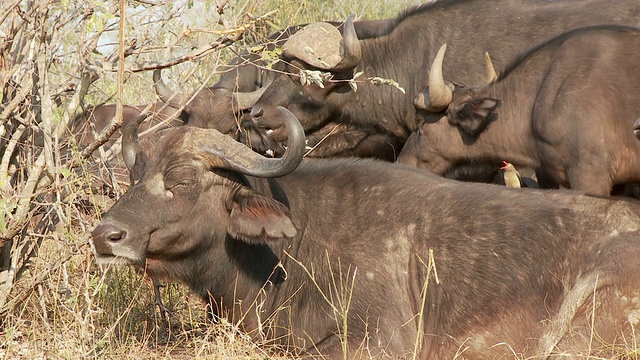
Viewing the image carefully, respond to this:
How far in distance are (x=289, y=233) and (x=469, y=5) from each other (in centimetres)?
444

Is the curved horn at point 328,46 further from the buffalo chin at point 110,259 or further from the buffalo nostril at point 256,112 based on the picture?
the buffalo chin at point 110,259

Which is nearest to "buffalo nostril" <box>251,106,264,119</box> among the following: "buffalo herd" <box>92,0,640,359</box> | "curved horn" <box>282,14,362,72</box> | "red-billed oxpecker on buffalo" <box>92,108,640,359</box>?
"curved horn" <box>282,14,362,72</box>

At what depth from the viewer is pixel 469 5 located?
29.8 ft

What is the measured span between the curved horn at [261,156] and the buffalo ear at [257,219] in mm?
186

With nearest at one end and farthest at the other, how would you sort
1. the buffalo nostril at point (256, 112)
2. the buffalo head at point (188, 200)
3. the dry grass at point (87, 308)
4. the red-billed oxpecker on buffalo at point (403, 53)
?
the buffalo head at point (188, 200), the dry grass at point (87, 308), the red-billed oxpecker on buffalo at point (403, 53), the buffalo nostril at point (256, 112)

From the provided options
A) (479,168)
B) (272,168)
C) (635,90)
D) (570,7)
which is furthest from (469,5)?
(272,168)

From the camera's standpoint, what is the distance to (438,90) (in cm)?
796

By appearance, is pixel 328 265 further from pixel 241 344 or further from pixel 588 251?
pixel 588 251

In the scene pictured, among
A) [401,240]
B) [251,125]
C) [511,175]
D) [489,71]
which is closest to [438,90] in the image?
[489,71]

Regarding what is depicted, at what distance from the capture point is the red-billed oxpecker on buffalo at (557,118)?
6980mm

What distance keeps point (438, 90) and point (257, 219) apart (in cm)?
294

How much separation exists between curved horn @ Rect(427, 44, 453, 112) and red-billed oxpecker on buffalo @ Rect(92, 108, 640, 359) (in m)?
2.07

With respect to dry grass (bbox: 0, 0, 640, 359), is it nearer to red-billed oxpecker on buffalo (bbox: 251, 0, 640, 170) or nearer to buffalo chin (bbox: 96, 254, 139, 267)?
buffalo chin (bbox: 96, 254, 139, 267)

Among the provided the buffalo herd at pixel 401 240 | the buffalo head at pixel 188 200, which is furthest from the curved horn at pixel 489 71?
the buffalo head at pixel 188 200
